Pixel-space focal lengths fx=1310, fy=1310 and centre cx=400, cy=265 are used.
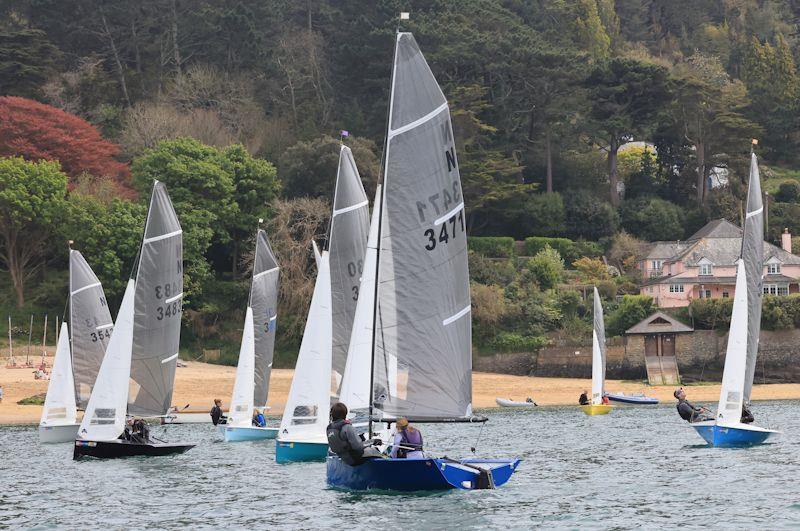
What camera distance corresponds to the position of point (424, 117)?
87.7 feet

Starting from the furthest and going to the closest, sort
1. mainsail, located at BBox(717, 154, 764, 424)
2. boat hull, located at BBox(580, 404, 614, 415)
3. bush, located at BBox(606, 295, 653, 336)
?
1. bush, located at BBox(606, 295, 653, 336)
2. boat hull, located at BBox(580, 404, 614, 415)
3. mainsail, located at BBox(717, 154, 764, 424)

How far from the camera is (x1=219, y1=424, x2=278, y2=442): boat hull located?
143ft

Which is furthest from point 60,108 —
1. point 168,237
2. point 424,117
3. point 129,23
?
point 424,117

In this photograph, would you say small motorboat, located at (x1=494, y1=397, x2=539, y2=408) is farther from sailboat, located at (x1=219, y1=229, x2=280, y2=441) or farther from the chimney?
the chimney

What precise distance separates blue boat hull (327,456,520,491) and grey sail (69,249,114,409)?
21.7 m

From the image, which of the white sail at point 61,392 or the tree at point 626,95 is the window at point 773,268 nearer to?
the tree at point 626,95

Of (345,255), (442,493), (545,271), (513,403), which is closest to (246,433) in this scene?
(345,255)

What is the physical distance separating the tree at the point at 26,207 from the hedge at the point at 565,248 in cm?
3074

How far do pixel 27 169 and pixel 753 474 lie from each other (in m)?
54.2

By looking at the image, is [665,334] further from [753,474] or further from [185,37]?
[185,37]

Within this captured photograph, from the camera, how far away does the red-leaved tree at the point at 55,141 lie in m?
82.4

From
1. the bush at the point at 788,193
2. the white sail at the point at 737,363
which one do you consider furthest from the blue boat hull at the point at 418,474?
the bush at the point at 788,193

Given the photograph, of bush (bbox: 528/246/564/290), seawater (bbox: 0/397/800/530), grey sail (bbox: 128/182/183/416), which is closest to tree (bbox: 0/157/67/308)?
bush (bbox: 528/246/564/290)

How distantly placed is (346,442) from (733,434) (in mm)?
16048
